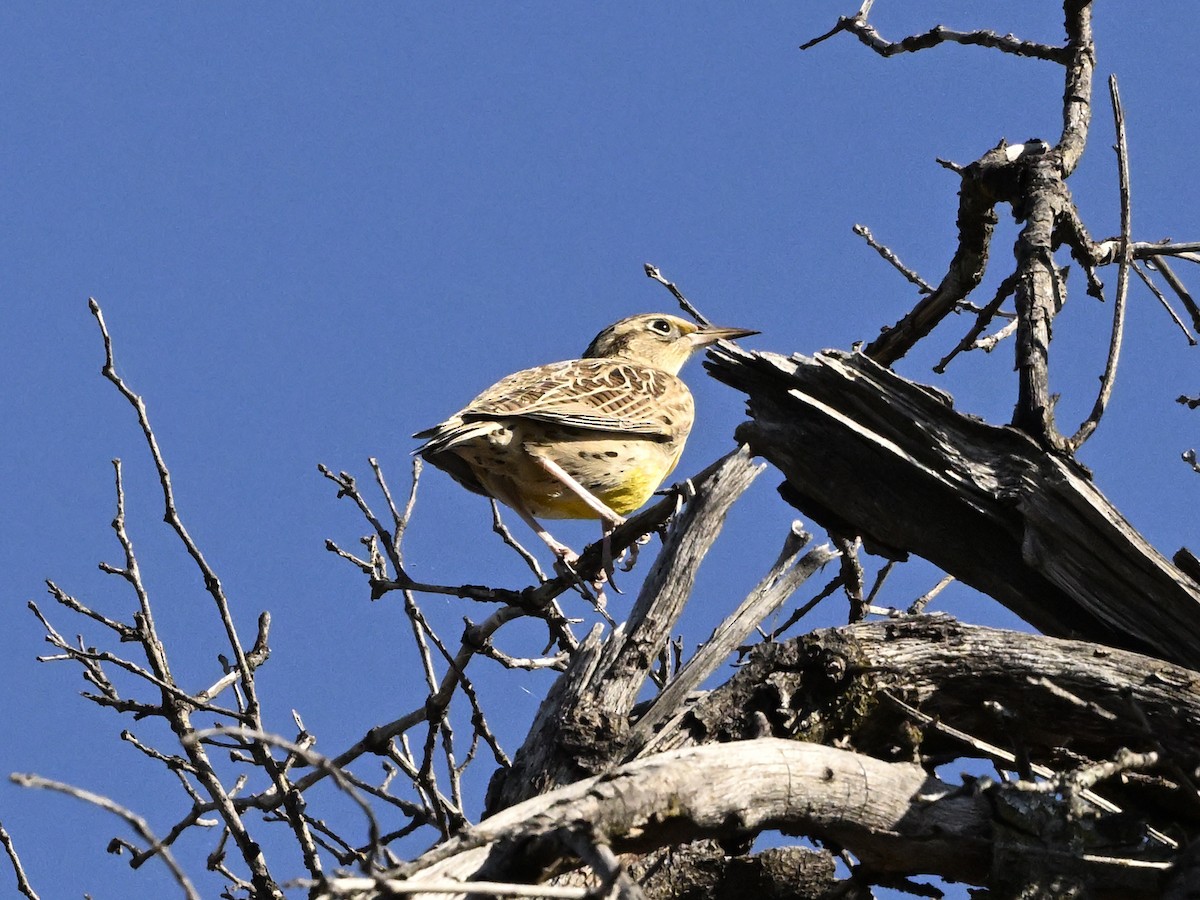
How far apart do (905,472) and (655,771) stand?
77.0 inches

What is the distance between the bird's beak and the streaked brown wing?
0.71 m

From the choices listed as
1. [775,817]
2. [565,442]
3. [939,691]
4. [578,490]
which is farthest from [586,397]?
[775,817]

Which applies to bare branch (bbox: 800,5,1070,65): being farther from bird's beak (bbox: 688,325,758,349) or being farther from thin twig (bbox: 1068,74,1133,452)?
bird's beak (bbox: 688,325,758,349)

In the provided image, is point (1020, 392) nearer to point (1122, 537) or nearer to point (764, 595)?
point (1122, 537)

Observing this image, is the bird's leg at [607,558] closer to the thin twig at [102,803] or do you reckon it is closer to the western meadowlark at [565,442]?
the western meadowlark at [565,442]

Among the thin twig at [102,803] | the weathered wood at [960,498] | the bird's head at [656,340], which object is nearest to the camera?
the thin twig at [102,803]

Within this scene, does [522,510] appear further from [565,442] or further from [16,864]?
[16,864]

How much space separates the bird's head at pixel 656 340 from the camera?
11.4 m

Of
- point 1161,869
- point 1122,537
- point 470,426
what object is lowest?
point 1161,869

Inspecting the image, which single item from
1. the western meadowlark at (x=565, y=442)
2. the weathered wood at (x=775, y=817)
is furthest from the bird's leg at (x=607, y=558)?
the weathered wood at (x=775, y=817)

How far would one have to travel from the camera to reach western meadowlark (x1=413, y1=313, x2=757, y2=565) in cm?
825

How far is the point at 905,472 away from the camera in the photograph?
17.9 feet

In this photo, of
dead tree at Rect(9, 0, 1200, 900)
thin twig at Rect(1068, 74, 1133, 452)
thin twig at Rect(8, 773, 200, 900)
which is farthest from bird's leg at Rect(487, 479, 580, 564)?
thin twig at Rect(8, 773, 200, 900)

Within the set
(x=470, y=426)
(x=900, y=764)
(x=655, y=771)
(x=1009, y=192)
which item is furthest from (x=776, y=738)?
(x=470, y=426)
